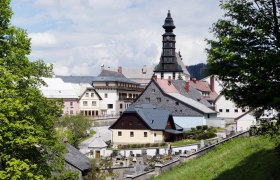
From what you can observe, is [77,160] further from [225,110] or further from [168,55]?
[168,55]

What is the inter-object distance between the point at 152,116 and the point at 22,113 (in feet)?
169

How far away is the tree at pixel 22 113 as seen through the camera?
1600 cm

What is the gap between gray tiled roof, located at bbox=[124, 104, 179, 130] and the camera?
66062 mm

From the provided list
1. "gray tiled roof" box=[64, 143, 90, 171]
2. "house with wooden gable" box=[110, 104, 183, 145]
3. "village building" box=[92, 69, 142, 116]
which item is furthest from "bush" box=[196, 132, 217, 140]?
"village building" box=[92, 69, 142, 116]

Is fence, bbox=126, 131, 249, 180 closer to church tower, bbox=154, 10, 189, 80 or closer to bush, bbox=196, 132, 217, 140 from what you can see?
bush, bbox=196, 132, 217, 140

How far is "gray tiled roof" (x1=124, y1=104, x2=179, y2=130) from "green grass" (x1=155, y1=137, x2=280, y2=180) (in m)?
35.4

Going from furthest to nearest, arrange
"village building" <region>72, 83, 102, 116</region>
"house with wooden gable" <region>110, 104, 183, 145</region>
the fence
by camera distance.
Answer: "village building" <region>72, 83, 102, 116</region> < "house with wooden gable" <region>110, 104, 183, 145</region> < the fence

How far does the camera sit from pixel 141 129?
65.6 metres

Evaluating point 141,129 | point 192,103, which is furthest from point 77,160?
point 192,103

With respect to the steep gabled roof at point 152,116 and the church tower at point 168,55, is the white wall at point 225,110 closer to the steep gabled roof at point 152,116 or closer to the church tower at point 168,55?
the church tower at point 168,55

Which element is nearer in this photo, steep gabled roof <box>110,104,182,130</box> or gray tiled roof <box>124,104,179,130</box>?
steep gabled roof <box>110,104,182,130</box>

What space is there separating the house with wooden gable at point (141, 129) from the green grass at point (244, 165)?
3490cm

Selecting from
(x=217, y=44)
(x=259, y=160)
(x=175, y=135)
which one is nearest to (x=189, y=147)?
(x=175, y=135)

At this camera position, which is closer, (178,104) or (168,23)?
(178,104)
